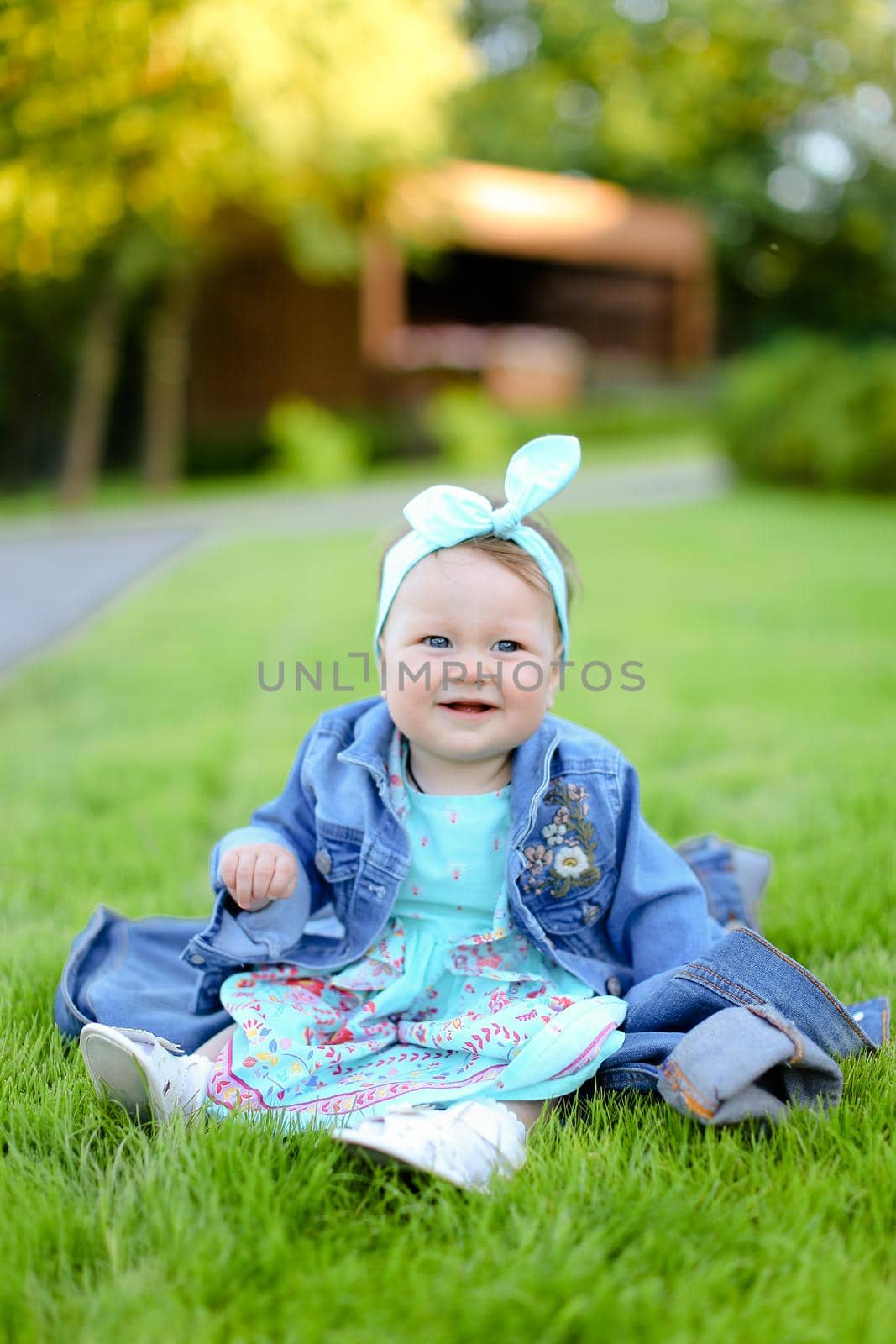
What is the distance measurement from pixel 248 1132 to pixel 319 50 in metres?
11.6

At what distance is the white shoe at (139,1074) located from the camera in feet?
5.66

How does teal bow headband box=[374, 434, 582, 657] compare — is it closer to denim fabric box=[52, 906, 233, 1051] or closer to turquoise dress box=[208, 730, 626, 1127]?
turquoise dress box=[208, 730, 626, 1127]

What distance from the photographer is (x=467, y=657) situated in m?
1.99

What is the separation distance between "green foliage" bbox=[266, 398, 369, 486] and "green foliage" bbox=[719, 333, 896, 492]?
505 cm

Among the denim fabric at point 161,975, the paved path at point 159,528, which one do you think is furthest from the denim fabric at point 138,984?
the paved path at point 159,528

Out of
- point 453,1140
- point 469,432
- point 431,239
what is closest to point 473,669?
point 453,1140

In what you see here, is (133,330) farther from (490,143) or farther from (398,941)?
(398,941)

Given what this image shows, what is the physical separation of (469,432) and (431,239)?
255cm

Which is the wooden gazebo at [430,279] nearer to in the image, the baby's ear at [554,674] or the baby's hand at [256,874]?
the baby's ear at [554,674]

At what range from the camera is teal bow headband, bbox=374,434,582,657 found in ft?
6.53

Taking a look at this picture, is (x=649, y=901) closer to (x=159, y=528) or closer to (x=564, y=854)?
(x=564, y=854)

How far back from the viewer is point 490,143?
25406mm

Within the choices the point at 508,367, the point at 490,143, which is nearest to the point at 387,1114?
the point at 508,367

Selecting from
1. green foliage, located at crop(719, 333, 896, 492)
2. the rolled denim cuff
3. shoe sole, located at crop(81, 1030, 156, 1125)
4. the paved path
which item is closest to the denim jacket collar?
the rolled denim cuff
